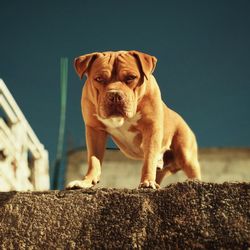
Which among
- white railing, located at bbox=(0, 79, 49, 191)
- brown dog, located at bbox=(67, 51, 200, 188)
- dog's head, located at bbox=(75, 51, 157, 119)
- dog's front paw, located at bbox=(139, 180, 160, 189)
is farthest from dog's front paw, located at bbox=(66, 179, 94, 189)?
white railing, located at bbox=(0, 79, 49, 191)

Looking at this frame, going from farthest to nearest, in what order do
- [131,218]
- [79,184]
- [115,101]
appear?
[115,101] < [79,184] < [131,218]

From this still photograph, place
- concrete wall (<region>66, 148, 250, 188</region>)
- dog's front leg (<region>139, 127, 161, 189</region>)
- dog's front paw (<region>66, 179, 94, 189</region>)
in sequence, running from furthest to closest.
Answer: concrete wall (<region>66, 148, 250, 188</region>) < dog's front leg (<region>139, 127, 161, 189</region>) < dog's front paw (<region>66, 179, 94, 189</region>)

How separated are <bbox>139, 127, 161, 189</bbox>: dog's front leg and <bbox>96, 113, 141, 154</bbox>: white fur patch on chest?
13 cm

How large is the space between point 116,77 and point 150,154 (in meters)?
0.49

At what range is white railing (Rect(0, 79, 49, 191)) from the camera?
7008 millimetres

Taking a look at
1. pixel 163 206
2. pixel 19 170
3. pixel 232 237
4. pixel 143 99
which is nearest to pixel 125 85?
pixel 143 99

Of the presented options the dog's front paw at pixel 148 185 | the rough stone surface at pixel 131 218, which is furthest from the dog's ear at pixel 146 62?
the rough stone surface at pixel 131 218

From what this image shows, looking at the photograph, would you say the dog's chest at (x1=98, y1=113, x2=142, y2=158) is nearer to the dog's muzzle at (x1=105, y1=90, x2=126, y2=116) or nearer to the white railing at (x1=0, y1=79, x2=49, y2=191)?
the dog's muzzle at (x1=105, y1=90, x2=126, y2=116)

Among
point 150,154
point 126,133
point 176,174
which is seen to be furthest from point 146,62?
point 176,174

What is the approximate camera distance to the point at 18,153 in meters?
7.55

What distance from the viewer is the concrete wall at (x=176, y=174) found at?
9000 millimetres

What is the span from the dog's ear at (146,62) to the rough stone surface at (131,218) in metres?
1.05

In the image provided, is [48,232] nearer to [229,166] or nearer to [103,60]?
[103,60]

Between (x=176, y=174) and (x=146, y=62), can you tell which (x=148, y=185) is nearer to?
(x=146, y=62)
